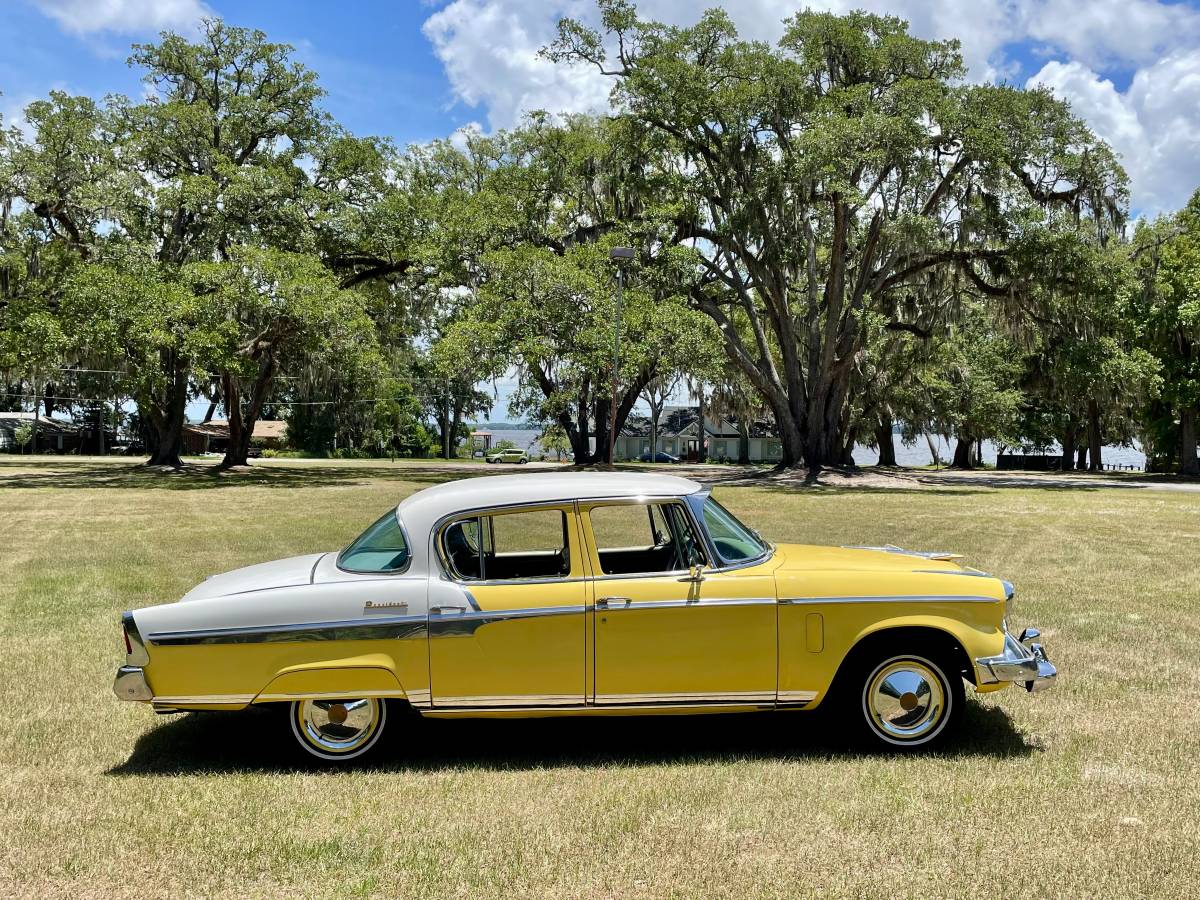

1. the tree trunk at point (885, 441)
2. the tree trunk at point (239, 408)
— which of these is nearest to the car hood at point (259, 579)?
the tree trunk at point (239, 408)

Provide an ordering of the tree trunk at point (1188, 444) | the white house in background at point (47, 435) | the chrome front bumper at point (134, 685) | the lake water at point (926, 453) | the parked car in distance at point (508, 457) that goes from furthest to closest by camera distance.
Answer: the lake water at point (926, 453) → the white house in background at point (47, 435) → the parked car in distance at point (508, 457) → the tree trunk at point (1188, 444) → the chrome front bumper at point (134, 685)

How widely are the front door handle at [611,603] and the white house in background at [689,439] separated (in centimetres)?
7663

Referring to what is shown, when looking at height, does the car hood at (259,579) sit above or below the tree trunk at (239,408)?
below

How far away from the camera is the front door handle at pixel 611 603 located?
4.92 meters

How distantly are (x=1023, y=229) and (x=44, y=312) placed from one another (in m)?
31.2

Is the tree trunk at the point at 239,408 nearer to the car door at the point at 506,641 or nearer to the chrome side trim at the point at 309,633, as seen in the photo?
the chrome side trim at the point at 309,633

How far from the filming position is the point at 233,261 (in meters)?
31.5

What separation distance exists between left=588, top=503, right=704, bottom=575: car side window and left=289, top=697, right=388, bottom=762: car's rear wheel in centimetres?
148

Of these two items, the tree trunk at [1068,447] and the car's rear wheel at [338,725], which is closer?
the car's rear wheel at [338,725]

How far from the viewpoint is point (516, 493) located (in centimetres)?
513

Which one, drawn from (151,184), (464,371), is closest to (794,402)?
(464,371)

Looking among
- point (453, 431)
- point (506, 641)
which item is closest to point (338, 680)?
point (506, 641)

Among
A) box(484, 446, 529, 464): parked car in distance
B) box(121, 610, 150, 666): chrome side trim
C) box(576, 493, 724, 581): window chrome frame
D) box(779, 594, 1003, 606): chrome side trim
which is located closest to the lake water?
box(484, 446, 529, 464): parked car in distance

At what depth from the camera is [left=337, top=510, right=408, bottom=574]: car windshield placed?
5.08 metres
